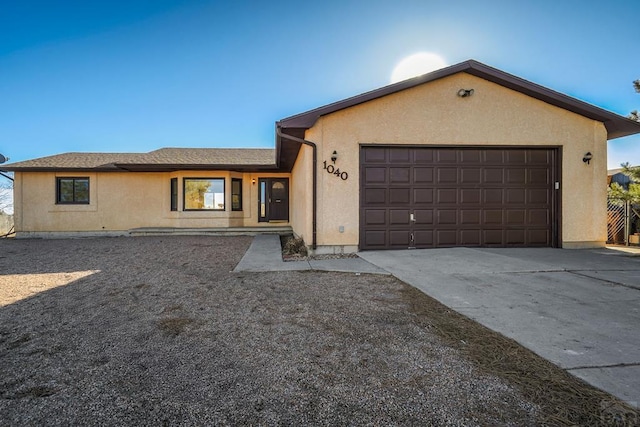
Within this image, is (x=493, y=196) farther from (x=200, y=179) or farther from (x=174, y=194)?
(x=174, y=194)

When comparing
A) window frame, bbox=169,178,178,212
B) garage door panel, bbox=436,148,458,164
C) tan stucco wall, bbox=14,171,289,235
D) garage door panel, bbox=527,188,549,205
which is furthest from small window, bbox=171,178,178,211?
garage door panel, bbox=527,188,549,205

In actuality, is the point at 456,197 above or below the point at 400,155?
below

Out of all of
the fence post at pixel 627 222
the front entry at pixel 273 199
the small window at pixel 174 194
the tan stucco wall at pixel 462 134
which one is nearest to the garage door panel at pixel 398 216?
the tan stucco wall at pixel 462 134

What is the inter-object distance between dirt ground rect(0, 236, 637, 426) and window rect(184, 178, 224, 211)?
885 centimetres

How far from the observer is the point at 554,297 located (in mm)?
3877

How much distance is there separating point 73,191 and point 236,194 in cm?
661

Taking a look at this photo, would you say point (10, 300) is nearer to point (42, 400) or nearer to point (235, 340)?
point (42, 400)

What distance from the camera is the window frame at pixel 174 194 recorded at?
43.1 feet

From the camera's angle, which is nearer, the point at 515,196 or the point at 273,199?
the point at 515,196

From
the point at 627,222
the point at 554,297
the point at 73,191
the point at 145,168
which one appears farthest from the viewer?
the point at 73,191

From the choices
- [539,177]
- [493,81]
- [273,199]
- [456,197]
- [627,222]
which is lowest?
[627,222]

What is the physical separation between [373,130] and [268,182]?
772cm

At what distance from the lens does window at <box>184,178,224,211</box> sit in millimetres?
13062

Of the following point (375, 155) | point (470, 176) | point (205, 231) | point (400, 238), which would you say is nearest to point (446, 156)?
point (470, 176)
